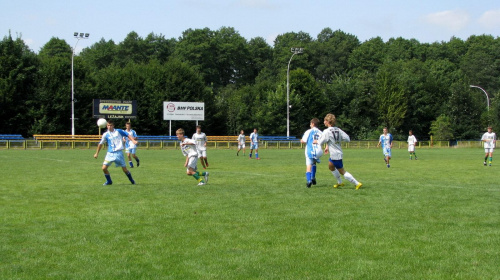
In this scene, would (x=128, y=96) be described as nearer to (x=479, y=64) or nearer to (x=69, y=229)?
(x=69, y=229)

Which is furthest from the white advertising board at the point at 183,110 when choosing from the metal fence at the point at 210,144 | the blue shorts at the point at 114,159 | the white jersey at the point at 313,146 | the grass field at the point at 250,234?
the grass field at the point at 250,234

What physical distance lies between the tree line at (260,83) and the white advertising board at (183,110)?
5773 mm

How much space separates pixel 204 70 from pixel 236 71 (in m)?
12.3

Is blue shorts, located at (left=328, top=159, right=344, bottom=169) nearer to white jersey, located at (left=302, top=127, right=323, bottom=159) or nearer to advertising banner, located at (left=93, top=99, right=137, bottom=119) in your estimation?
white jersey, located at (left=302, top=127, right=323, bottom=159)

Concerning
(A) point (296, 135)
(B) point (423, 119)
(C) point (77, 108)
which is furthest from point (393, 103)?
(C) point (77, 108)

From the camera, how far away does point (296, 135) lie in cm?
7056

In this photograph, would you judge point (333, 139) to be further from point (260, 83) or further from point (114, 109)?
point (260, 83)

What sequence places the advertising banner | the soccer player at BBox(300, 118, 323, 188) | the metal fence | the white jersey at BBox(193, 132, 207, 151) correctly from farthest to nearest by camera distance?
1. the advertising banner
2. the metal fence
3. the white jersey at BBox(193, 132, 207, 151)
4. the soccer player at BBox(300, 118, 323, 188)

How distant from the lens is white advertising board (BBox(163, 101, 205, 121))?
5953 cm

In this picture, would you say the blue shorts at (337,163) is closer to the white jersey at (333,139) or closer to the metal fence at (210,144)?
the white jersey at (333,139)

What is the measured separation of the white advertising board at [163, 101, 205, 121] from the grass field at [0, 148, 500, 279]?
4676cm

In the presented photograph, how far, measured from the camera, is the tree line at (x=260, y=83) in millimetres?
60562

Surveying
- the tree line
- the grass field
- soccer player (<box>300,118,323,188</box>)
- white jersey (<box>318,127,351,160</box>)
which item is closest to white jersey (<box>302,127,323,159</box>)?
soccer player (<box>300,118,323,188</box>)

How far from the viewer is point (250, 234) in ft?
24.7
